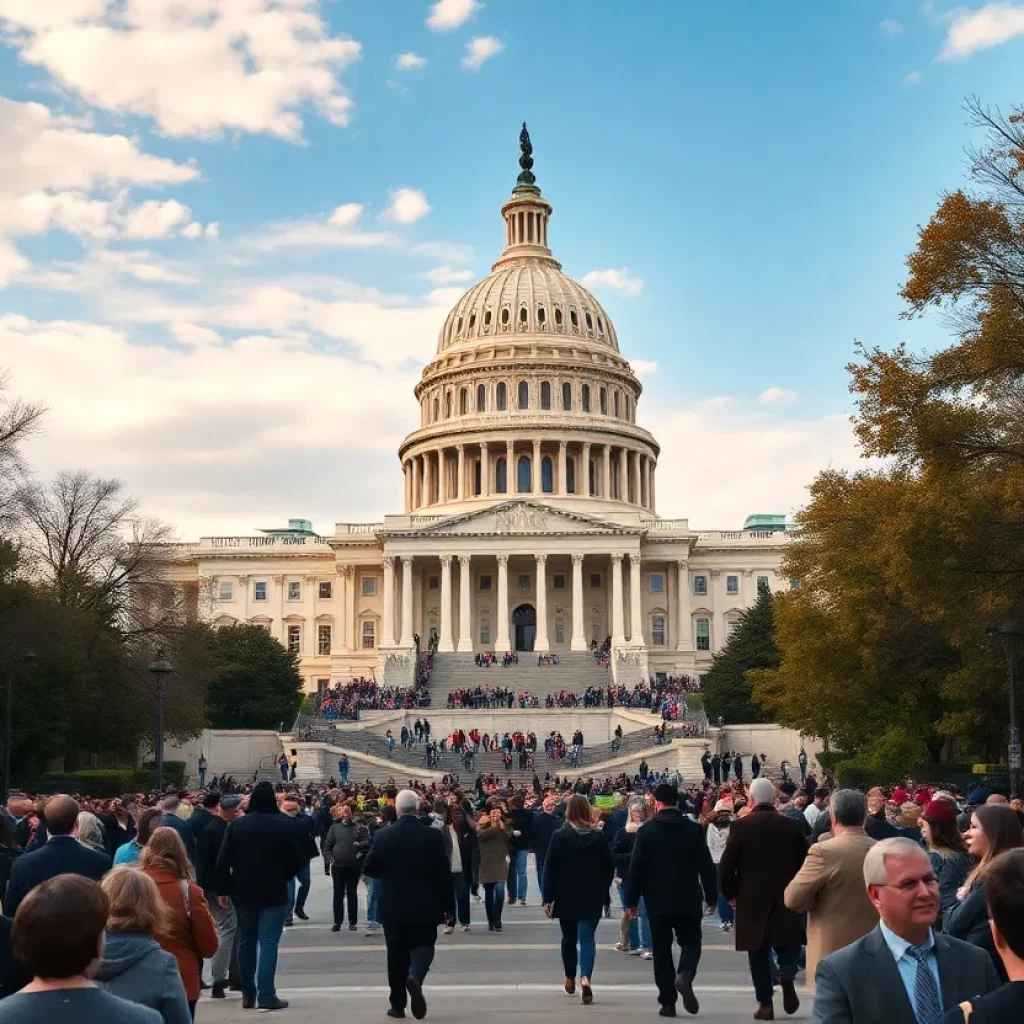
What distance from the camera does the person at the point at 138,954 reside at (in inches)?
283

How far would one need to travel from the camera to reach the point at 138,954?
24.7 feet

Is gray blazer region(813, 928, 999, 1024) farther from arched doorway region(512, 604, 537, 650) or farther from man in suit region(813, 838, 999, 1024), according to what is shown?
arched doorway region(512, 604, 537, 650)

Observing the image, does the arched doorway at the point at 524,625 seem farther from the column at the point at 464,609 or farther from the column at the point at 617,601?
the column at the point at 617,601

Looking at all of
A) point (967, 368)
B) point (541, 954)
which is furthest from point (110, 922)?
point (967, 368)

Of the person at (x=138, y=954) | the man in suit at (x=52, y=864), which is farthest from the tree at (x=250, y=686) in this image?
the person at (x=138, y=954)

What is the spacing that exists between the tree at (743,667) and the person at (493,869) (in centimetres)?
6168

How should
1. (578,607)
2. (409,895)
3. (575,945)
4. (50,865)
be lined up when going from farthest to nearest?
(578,607), (575,945), (409,895), (50,865)

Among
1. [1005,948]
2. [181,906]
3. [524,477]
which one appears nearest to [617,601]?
[524,477]

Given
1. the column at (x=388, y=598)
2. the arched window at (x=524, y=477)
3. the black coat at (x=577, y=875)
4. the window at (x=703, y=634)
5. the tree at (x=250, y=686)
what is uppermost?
the arched window at (x=524, y=477)

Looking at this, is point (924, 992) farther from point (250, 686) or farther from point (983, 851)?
point (250, 686)

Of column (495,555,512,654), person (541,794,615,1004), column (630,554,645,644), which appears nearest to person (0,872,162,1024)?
person (541,794,615,1004)

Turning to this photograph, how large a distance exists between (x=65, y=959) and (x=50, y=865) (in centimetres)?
577

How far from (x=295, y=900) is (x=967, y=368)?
16.4 m

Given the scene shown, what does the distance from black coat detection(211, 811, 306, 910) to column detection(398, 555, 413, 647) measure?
8369 centimetres
